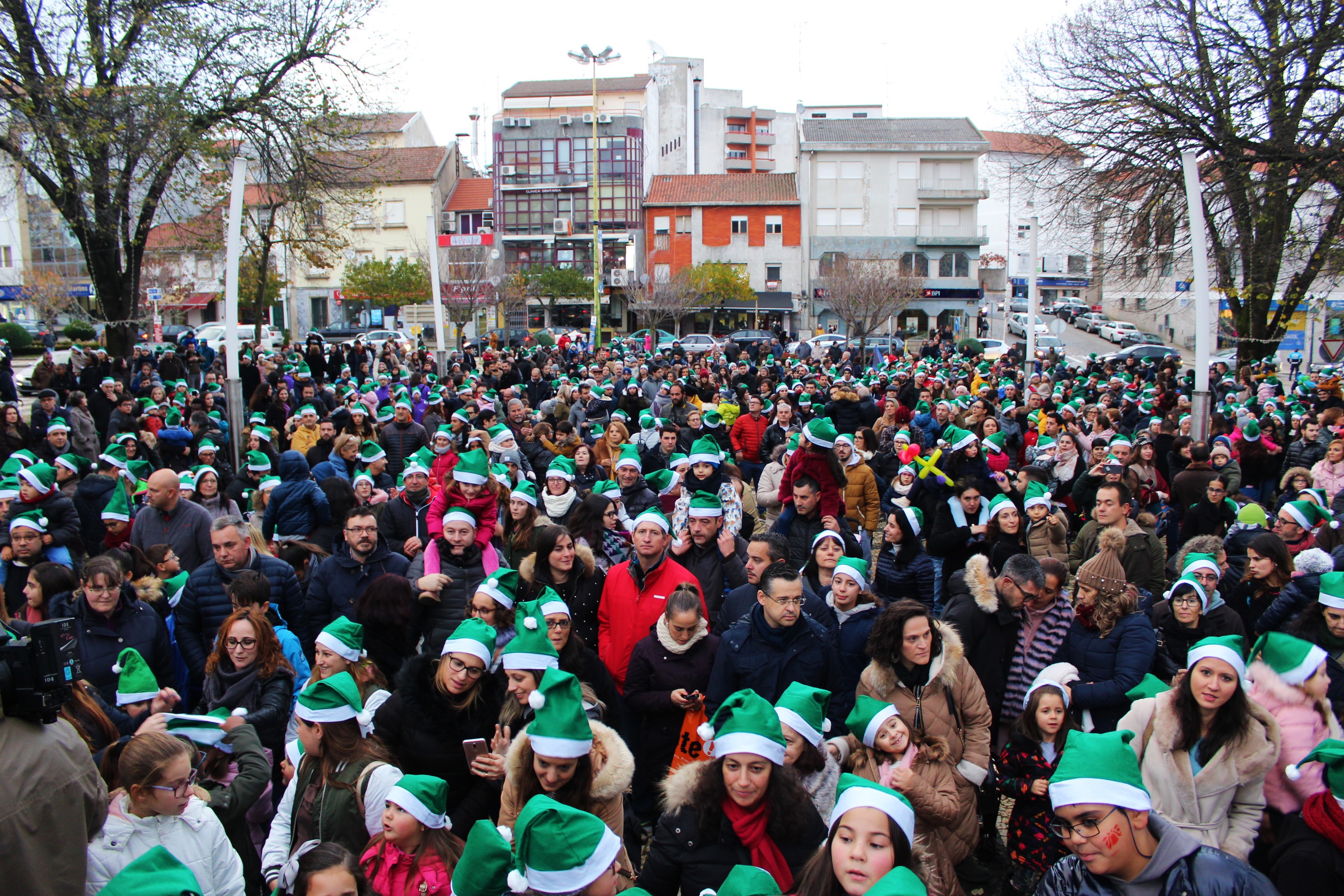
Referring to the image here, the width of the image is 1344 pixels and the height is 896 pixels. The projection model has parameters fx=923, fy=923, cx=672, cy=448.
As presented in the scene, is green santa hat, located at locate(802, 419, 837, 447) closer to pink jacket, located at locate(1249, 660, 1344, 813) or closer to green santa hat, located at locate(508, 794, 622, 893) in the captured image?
pink jacket, located at locate(1249, 660, 1344, 813)

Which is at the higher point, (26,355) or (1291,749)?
(26,355)

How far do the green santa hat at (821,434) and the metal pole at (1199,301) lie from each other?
6.84 m

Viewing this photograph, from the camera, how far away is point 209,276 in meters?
51.3

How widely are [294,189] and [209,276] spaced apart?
131 ft

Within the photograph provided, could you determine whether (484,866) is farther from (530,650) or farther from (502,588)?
(502,588)

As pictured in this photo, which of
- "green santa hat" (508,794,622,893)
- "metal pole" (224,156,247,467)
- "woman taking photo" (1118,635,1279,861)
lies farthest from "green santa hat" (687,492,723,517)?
"metal pole" (224,156,247,467)

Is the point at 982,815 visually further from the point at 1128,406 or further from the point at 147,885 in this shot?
the point at 1128,406

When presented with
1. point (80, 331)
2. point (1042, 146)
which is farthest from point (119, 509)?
point (80, 331)

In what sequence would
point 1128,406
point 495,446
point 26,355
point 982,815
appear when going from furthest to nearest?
1. point 26,355
2. point 1128,406
3. point 495,446
4. point 982,815

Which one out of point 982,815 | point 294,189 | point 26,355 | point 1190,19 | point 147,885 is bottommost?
point 982,815

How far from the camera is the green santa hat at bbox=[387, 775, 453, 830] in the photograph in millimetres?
3109

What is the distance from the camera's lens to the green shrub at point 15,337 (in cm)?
3078

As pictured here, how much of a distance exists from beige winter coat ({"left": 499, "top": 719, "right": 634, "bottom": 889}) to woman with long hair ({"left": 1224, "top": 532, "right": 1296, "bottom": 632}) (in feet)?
13.4

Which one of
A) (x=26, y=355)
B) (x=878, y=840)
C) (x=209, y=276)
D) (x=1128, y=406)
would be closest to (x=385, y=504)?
(x=878, y=840)
